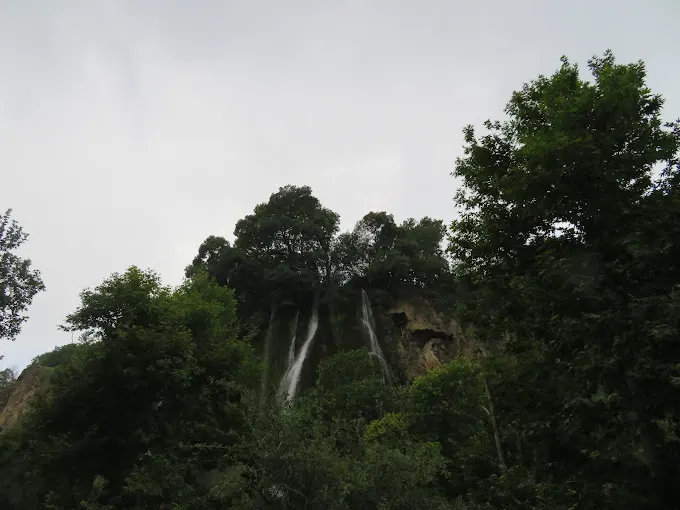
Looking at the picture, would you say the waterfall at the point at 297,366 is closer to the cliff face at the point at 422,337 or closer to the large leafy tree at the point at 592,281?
the cliff face at the point at 422,337

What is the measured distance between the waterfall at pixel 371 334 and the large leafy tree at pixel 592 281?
78.6 feet

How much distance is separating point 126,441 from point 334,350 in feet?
77.6

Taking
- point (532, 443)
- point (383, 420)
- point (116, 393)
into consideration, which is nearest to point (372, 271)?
point (383, 420)

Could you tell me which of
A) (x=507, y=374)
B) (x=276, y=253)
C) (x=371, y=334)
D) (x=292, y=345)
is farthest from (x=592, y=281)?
(x=276, y=253)

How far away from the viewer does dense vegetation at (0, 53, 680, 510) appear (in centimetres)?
798

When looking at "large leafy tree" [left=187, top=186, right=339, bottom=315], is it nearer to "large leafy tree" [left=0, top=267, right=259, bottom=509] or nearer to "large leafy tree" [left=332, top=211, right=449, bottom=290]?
"large leafy tree" [left=332, top=211, right=449, bottom=290]

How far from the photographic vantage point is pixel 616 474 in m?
7.90

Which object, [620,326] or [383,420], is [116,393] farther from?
[620,326]

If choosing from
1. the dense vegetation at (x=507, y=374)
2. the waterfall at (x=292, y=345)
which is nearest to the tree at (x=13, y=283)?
the dense vegetation at (x=507, y=374)

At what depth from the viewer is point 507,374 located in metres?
10.6

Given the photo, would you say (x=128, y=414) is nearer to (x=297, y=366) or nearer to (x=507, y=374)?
(x=507, y=374)

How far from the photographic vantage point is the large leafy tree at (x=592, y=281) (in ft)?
24.7

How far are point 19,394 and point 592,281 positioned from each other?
35376mm

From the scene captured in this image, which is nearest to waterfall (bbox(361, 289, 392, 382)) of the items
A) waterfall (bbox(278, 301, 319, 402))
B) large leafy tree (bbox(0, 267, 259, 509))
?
waterfall (bbox(278, 301, 319, 402))
